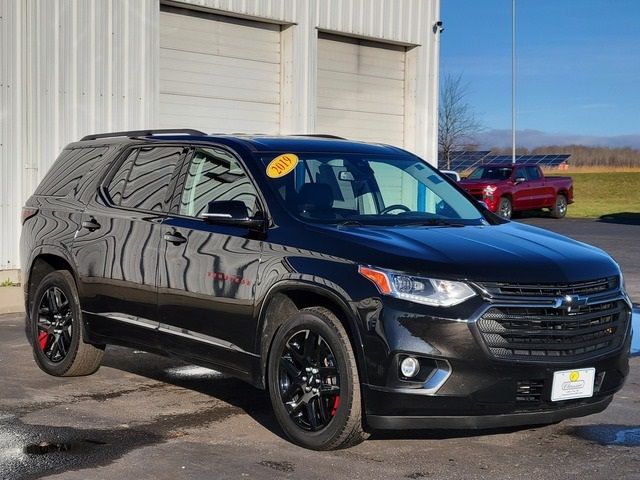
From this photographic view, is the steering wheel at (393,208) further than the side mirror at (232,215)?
Yes

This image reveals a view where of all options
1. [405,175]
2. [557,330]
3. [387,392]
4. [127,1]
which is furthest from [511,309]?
[127,1]

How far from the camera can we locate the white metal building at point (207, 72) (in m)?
13.1

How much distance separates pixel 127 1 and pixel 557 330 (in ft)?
33.0

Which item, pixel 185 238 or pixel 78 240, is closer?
→ pixel 185 238

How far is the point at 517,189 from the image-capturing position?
3164 centimetres

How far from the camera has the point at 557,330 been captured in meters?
5.41

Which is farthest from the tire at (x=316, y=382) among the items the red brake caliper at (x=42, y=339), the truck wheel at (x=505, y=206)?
the truck wheel at (x=505, y=206)

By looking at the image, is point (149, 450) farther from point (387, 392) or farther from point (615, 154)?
point (615, 154)

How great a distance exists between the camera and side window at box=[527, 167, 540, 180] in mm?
32653

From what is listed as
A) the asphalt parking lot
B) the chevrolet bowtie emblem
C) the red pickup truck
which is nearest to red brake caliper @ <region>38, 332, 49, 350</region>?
the asphalt parking lot

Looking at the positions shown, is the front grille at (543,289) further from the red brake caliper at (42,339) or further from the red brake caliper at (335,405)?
Answer: the red brake caliper at (42,339)

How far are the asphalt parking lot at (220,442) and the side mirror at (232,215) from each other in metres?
A: 1.23

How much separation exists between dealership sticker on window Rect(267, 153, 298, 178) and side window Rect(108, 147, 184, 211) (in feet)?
2.60

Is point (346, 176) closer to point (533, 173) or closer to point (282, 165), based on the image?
point (282, 165)
